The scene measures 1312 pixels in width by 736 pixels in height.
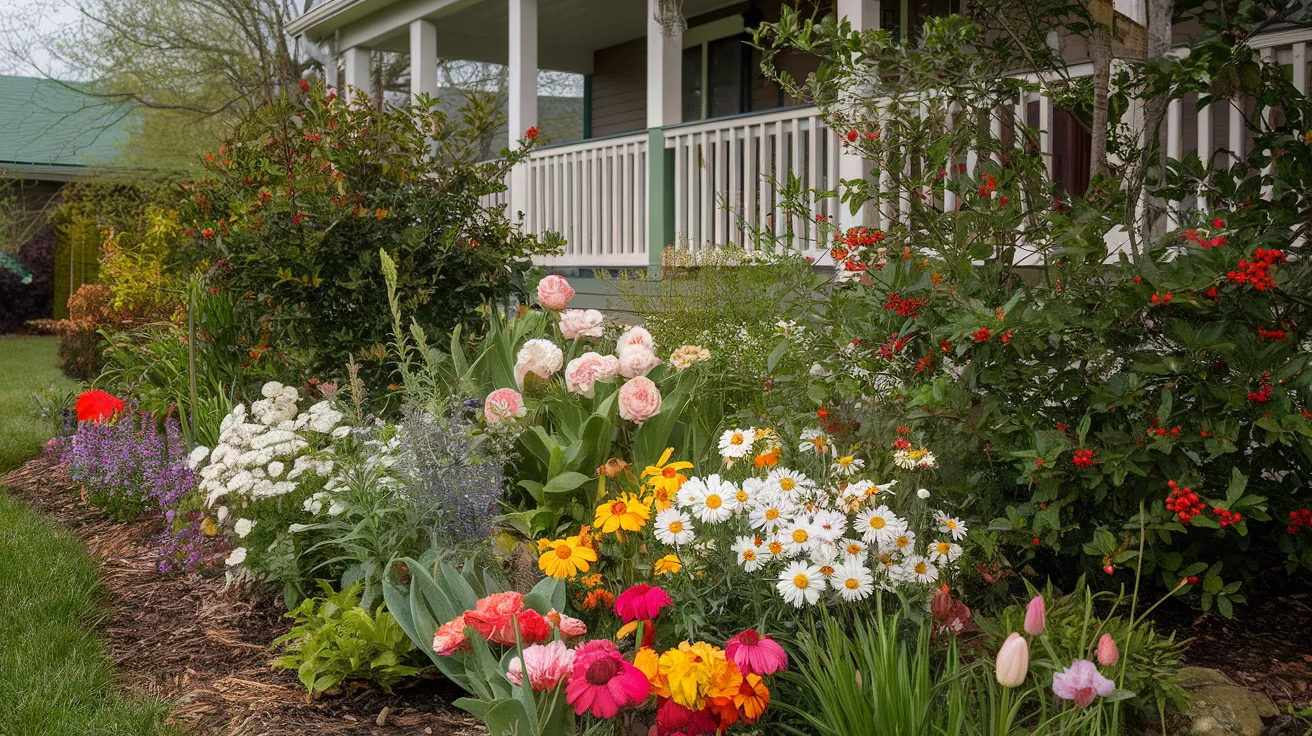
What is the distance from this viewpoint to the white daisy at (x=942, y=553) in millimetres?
2518

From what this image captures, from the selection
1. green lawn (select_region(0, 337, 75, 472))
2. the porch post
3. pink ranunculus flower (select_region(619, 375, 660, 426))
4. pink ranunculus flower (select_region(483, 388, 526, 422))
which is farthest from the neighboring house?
pink ranunculus flower (select_region(619, 375, 660, 426))

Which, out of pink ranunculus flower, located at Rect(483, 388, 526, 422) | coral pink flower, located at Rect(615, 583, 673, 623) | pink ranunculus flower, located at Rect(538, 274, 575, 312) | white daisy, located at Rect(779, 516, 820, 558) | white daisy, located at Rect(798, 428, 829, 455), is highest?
pink ranunculus flower, located at Rect(538, 274, 575, 312)

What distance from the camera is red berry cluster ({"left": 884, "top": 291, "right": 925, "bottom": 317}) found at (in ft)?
9.75

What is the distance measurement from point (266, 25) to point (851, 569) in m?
16.3

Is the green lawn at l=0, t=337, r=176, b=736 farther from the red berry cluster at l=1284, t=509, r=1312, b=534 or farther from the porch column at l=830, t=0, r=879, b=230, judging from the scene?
the porch column at l=830, t=0, r=879, b=230

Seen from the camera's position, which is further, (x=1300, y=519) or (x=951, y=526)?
(x=1300, y=519)

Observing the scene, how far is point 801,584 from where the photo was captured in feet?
7.47

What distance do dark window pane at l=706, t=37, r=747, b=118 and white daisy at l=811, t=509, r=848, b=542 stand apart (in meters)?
9.05

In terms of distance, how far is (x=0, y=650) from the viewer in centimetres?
317

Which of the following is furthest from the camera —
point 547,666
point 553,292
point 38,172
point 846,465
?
point 38,172

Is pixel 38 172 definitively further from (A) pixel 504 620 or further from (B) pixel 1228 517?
(B) pixel 1228 517

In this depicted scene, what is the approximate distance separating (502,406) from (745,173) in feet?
13.0

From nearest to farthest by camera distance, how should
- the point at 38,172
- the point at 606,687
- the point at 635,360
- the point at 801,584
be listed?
the point at 606,687 < the point at 801,584 < the point at 635,360 < the point at 38,172

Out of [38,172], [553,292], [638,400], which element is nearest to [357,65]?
[553,292]
